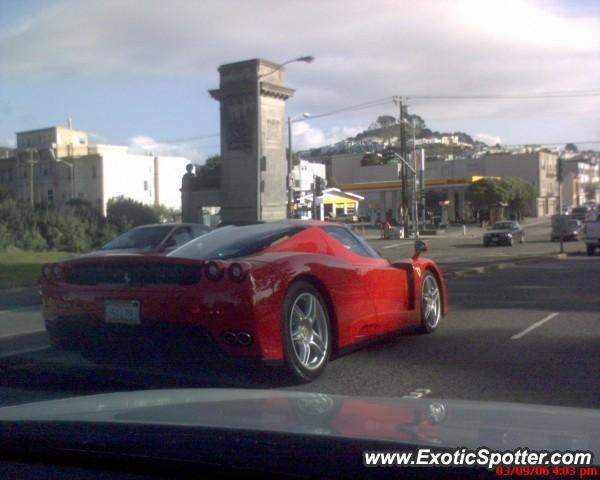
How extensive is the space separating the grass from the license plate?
1097cm

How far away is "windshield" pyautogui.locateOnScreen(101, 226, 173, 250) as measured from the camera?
13430 millimetres

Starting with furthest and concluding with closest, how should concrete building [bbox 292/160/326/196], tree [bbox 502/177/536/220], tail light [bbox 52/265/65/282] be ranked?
1. tree [bbox 502/177/536/220]
2. concrete building [bbox 292/160/326/196]
3. tail light [bbox 52/265/65/282]

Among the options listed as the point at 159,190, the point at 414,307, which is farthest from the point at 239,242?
the point at 159,190

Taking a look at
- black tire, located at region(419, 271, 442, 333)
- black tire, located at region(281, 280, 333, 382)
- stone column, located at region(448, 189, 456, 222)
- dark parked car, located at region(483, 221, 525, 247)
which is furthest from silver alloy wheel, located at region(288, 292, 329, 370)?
stone column, located at region(448, 189, 456, 222)

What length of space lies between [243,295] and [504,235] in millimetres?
35956

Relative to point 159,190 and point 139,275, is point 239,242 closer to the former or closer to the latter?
point 139,275

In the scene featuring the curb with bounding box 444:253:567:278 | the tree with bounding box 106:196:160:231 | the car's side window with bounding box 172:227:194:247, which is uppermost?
the tree with bounding box 106:196:160:231

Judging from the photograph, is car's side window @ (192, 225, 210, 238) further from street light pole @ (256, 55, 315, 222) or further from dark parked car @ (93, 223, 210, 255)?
street light pole @ (256, 55, 315, 222)

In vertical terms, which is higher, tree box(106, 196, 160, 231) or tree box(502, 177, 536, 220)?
tree box(502, 177, 536, 220)

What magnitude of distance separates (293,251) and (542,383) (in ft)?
7.51

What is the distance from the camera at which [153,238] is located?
13930 mm

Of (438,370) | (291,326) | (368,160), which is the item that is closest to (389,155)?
(438,370)

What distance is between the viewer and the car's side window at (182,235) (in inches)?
552

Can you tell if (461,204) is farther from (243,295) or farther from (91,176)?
(243,295)
